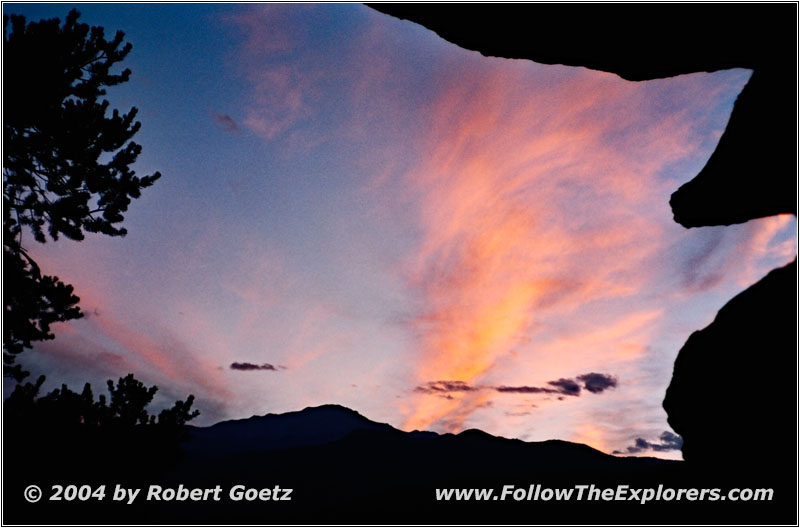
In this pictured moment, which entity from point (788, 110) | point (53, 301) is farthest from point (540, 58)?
point (53, 301)

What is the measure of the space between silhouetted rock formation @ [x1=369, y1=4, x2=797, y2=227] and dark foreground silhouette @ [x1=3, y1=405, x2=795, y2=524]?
17.8 feet

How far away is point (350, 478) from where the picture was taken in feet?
250

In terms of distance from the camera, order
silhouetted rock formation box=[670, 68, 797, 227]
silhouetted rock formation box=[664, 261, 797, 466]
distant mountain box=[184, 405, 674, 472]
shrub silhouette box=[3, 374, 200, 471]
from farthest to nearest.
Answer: distant mountain box=[184, 405, 674, 472] < silhouetted rock formation box=[670, 68, 797, 227] < silhouetted rock formation box=[664, 261, 797, 466] < shrub silhouette box=[3, 374, 200, 471]

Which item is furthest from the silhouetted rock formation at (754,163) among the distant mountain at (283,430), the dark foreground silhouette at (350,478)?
the distant mountain at (283,430)

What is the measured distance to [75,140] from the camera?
8188mm

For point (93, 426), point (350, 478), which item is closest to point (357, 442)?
point (350, 478)

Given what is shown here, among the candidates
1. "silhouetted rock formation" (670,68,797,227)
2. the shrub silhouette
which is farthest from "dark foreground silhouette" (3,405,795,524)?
"silhouetted rock formation" (670,68,797,227)

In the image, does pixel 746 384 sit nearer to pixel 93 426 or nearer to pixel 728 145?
pixel 728 145

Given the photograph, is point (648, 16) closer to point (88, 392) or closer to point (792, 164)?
point (792, 164)

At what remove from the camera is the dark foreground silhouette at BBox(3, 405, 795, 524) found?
686 cm

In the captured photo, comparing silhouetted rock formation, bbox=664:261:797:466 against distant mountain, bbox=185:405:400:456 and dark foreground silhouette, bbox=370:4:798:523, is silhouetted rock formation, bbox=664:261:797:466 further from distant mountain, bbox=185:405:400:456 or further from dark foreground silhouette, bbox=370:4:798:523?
distant mountain, bbox=185:405:400:456

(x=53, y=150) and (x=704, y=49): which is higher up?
(x=704, y=49)

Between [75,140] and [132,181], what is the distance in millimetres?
1226

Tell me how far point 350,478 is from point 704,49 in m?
81.3
